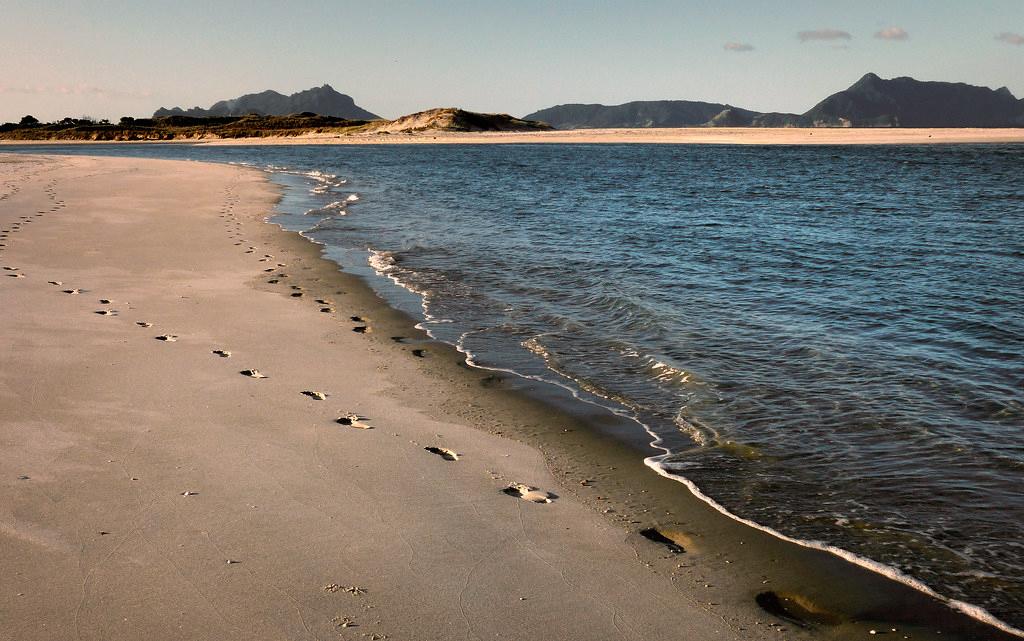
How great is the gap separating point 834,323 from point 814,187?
26.1 m

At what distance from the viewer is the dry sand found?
89812 millimetres

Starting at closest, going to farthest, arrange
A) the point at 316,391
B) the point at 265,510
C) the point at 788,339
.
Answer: the point at 265,510 → the point at 316,391 → the point at 788,339

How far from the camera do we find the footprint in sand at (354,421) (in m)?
6.05

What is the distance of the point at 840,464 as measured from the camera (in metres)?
5.80

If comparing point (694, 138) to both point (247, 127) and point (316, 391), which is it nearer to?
point (247, 127)

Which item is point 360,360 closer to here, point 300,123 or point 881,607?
point 881,607

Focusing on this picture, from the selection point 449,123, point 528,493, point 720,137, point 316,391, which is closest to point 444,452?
point 528,493

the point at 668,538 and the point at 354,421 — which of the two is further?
the point at 354,421

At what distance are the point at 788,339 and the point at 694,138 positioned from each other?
10636 centimetres

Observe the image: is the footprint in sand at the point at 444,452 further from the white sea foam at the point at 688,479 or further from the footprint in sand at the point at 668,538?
the footprint in sand at the point at 668,538

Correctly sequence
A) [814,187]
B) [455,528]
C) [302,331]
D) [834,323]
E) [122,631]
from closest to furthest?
[122,631] → [455,528] → [302,331] → [834,323] → [814,187]

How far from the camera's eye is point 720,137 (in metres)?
108

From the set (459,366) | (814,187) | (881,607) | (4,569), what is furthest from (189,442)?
(814,187)

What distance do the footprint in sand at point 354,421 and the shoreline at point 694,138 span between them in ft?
298
